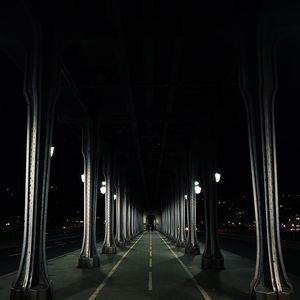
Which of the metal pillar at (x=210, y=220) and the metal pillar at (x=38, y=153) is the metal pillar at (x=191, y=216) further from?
the metal pillar at (x=38, y=153)

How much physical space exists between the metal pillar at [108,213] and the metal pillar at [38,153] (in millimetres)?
18486

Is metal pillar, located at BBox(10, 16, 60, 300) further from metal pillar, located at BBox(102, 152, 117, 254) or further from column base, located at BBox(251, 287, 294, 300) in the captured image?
metal pillar, located at BBox(102, 152, 117, 254)

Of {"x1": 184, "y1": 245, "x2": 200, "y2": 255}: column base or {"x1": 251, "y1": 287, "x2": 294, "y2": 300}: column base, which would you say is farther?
{"x1": 184, "y1": 245, "x2": 200, "y2": 255}: column base

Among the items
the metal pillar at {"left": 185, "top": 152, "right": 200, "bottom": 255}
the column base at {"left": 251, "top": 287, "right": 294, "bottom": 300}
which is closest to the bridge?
the column base at {"left": 251, "top": 287, "right": 294, "bottom": 300}

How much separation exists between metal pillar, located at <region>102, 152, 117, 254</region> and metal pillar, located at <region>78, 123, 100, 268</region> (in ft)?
28.1

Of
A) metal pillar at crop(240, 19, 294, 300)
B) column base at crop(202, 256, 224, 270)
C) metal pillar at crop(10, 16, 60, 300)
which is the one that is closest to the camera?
metal pillar at crop(240, 19, 294, 300)

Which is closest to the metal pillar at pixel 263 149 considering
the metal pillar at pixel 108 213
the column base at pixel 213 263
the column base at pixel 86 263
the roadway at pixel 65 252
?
the roadway at pixel 65 252

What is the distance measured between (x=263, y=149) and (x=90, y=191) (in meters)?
11.8

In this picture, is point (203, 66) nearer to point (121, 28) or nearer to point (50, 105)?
point (121, 28)

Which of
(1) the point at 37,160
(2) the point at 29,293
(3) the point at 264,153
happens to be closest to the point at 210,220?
(3) the point at 264,153

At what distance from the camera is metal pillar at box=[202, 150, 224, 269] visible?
19766 mm

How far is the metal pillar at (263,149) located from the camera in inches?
423

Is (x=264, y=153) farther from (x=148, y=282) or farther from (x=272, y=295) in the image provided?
(x=148, y=282)

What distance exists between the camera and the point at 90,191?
70.3 ft
